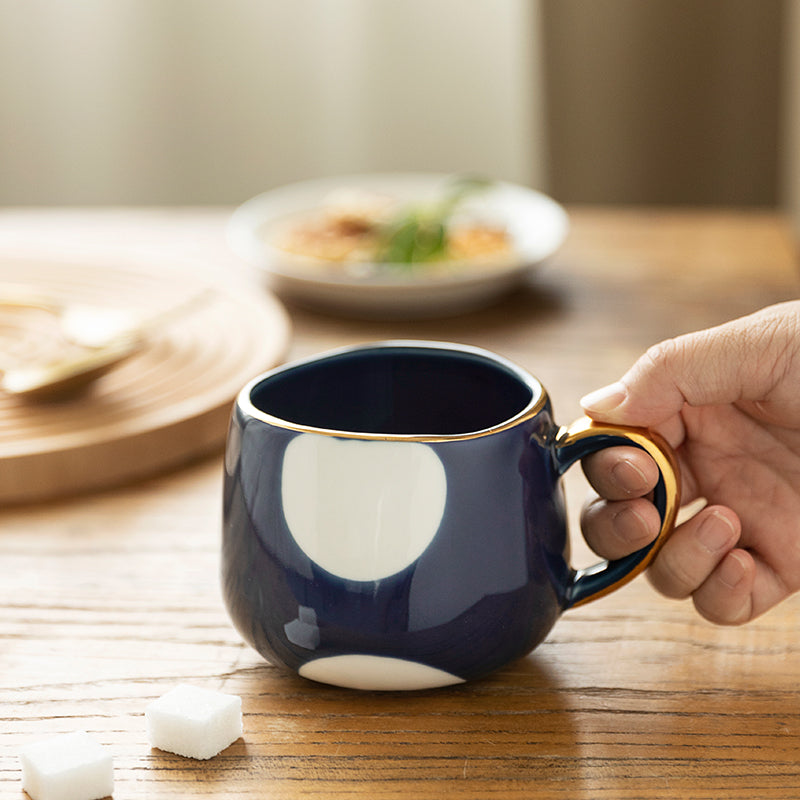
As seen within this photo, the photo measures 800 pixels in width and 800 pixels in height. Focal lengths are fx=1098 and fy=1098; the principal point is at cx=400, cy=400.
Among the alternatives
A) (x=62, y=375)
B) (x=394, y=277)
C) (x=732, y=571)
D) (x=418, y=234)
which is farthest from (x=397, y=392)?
(x=418, y=234)

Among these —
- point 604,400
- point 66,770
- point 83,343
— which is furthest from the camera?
point 83,343

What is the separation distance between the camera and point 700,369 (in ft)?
1.96

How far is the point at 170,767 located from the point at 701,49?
203cm

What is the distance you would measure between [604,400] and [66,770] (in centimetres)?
32

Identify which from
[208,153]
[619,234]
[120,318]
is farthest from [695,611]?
[208,153]

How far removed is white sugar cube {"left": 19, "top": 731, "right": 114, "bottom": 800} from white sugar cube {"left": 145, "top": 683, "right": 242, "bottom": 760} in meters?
0.03

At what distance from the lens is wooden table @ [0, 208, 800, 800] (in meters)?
0.49

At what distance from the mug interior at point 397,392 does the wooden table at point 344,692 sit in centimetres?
13

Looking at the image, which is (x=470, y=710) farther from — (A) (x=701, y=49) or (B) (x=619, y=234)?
(A) (x=701, y=49)

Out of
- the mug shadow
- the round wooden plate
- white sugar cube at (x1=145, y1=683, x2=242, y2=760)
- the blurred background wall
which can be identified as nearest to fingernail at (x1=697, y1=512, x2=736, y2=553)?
the mug shadow

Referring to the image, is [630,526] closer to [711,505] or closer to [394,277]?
[711,505]

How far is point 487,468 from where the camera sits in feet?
1.64

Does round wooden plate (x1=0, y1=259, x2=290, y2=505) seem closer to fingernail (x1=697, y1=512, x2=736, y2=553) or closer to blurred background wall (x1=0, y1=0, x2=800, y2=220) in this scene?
fingernail (x1=697, y1=512, x2=736, y2=553)

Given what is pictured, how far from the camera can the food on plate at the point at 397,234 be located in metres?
1.21
